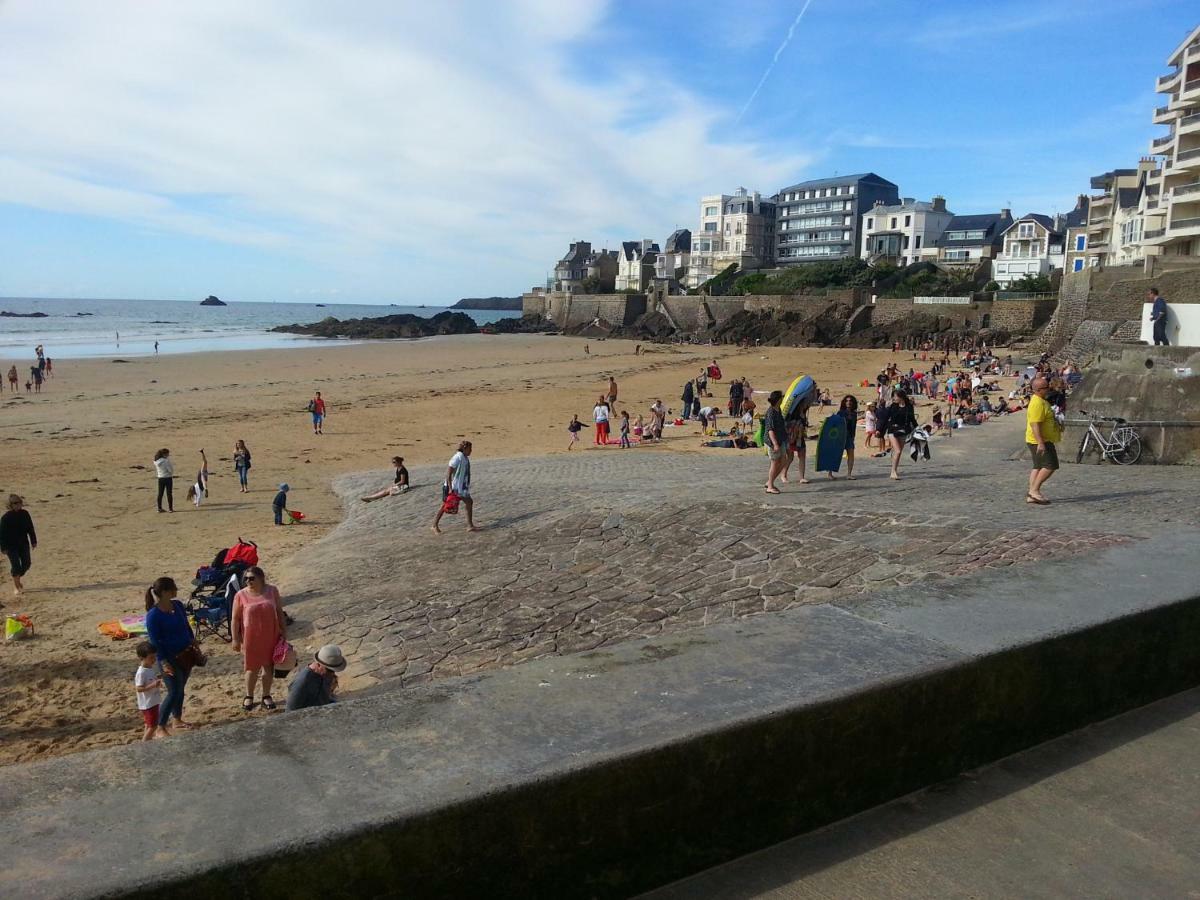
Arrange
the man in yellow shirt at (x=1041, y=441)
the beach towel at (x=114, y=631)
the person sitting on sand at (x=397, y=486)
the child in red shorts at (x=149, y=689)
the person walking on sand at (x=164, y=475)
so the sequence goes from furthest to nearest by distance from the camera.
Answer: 1. the person sitting on sand at (x=397, y=486)
2. the person walking on sand at (x=164, y=475)
3. the beach towel at (x=114, y=631)
4. the man in yellow shirt at (x=1041, y=441)
5. the child in red shorts at (x=149, y=689)

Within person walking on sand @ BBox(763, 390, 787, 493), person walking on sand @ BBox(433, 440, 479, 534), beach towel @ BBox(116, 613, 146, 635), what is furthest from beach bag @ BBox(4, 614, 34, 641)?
person walking on sand @ BBox(763, 390, 787, 493)

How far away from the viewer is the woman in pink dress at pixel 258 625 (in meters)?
7.17

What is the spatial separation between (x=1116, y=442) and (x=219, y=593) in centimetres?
1221

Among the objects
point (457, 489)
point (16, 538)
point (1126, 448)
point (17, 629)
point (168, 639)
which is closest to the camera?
point (168, 639)

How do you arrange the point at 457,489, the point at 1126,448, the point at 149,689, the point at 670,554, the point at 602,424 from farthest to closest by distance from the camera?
the point at 602,424 → the point at 457,489 → the point at 1126,448 → the point at 670,554 → the point at 149,689

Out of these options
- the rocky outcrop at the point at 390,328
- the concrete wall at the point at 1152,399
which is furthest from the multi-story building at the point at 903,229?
the concrete wall at the point at 1152,399

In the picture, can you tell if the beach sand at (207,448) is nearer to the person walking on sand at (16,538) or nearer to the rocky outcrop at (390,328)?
the person walking on sand at (16,538)

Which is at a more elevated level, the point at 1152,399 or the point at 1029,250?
the point at 1029,250

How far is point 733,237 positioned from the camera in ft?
384

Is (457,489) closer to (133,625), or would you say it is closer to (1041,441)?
(133,625)

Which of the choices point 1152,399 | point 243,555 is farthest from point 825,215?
point 243,555

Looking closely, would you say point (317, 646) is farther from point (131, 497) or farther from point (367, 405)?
point (367, 405)

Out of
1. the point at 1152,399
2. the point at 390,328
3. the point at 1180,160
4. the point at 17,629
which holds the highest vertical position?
the point at 1180,160

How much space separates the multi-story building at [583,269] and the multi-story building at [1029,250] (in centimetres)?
5087
